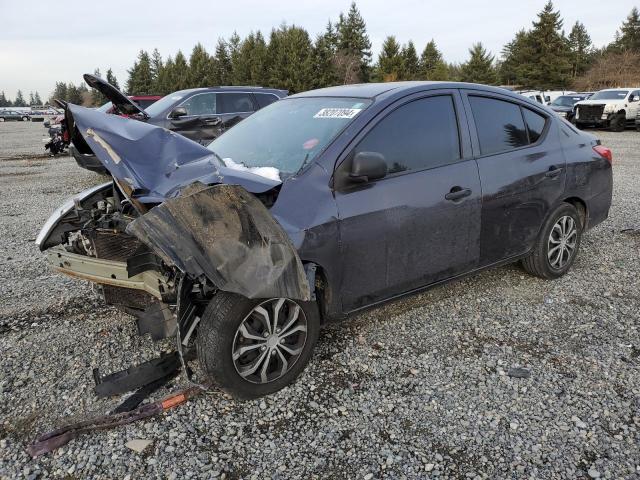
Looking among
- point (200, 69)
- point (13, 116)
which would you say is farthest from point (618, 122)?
point (13, 116)

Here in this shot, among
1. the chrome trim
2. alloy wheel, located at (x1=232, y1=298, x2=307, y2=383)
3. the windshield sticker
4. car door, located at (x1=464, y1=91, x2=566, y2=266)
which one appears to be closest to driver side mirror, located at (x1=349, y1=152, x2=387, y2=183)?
the windshield sticker

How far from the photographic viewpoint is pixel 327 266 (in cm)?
298

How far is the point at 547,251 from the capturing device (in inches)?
173

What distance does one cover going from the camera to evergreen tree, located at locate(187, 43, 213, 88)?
55.8m

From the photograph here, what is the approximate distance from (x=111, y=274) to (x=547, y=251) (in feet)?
11.5

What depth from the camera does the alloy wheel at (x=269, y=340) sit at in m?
2.79

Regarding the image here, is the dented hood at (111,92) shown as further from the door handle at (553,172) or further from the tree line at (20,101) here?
the tree line at (20,101)

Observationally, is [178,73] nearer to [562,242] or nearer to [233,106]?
[233,106]

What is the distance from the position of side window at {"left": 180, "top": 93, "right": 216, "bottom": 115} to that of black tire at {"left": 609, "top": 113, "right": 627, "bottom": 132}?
58.6ft

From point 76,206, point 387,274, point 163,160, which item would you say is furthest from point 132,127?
point 387,274

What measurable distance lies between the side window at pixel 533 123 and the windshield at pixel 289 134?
1.64 m

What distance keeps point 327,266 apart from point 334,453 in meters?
1.01

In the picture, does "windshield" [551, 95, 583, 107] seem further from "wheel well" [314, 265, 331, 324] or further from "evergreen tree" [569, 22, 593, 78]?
"evergreen tree" [569, 22, 593, 78]

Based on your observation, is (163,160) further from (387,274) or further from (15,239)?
(15,239)
